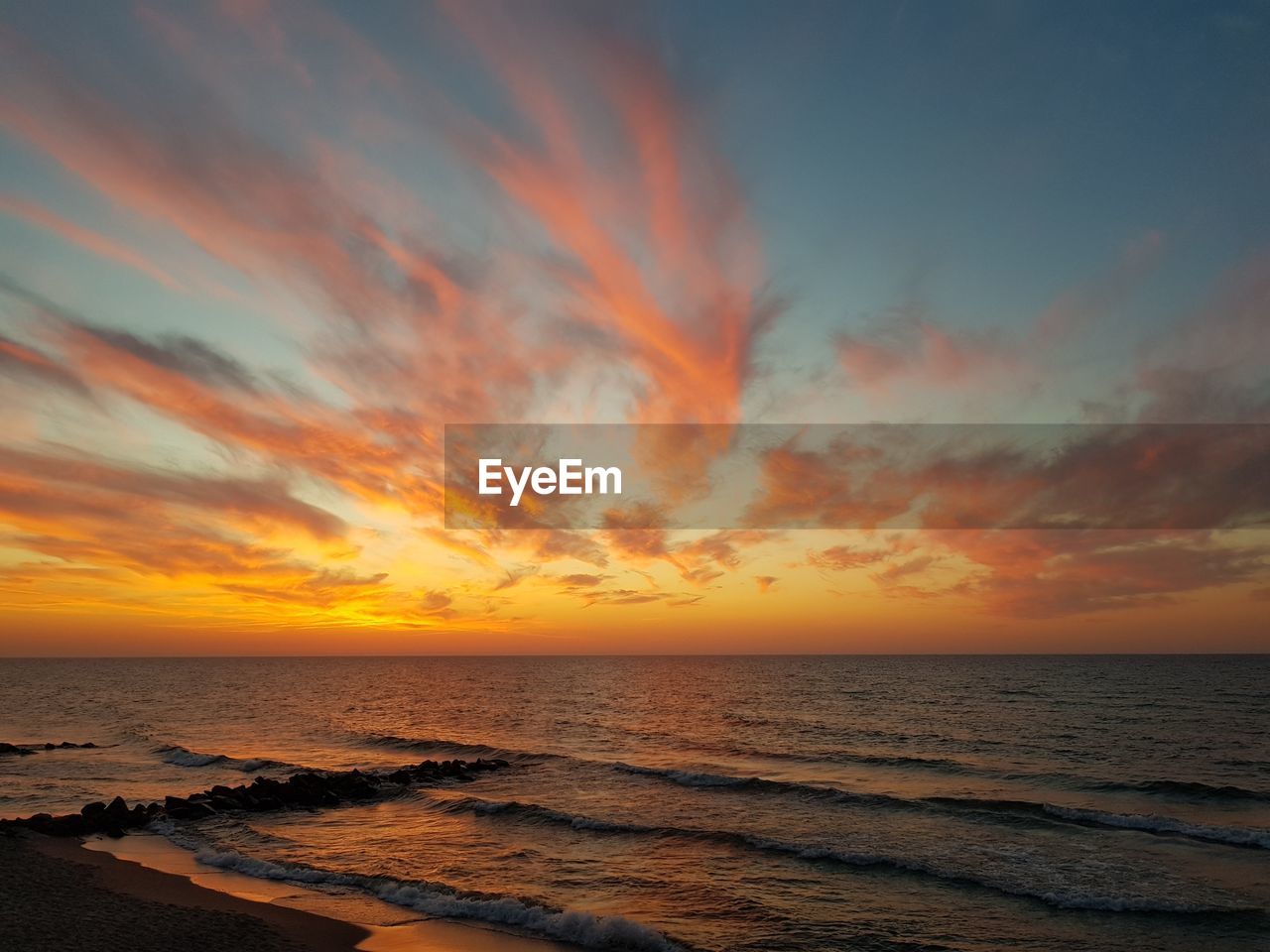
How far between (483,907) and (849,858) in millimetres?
11927

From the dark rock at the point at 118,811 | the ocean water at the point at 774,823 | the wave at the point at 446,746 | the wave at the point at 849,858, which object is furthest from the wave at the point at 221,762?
the wave at the point at 849,858

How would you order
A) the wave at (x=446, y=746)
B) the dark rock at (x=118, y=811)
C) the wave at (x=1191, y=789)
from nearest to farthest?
the dark rock at (x=118, y=811)
the wave at (x=1191, y=789)
the wave at (x=446, y=746)

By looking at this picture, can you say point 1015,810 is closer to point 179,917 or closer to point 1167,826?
point 1167,826

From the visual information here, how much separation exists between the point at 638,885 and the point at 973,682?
114983mm

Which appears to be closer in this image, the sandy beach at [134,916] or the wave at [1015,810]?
the sandy beach at [134,916]

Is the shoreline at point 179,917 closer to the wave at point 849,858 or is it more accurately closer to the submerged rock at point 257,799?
the submerged rock at point 257,799

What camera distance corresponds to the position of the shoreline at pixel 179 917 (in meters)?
16.8

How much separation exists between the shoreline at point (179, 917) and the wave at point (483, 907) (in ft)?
1.51

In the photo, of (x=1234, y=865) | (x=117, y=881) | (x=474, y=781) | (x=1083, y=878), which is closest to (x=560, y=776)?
(x=474, y=781)

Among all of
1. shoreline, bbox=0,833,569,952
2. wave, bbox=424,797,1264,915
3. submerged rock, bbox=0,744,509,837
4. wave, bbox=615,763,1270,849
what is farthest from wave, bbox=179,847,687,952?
wave, bbox=615,763,1270,849

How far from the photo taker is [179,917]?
18.4 m

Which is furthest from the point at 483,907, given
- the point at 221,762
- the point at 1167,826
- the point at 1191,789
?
the point at 221,762

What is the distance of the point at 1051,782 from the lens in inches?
1478

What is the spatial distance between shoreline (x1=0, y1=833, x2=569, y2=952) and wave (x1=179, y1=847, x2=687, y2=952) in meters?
0.46
